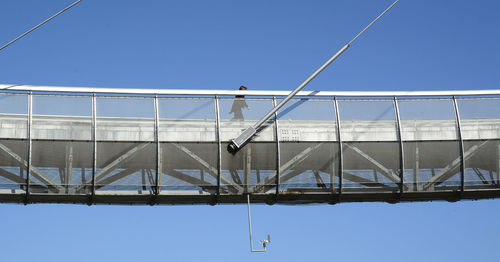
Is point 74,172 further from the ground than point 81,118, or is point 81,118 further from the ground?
point 81,118

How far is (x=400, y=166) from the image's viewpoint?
33188mm

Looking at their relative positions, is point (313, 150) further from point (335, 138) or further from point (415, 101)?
point (415, 101)

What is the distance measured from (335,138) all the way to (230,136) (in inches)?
170

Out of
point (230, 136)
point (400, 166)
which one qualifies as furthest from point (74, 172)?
A: point (400, 166)

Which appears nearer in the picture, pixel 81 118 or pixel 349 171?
pixel 81 118

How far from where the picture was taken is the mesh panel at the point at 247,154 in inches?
1275

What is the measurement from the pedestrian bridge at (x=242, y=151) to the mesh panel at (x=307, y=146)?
0.14 ft

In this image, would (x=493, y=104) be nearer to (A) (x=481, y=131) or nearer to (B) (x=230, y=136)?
(A) (x=481, y=131)

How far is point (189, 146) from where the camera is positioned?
32.0 meters

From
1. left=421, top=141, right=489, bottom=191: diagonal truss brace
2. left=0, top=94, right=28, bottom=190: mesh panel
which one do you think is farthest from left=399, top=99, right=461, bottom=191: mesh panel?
left=0, top=94, right=28, bottom=190: mesh panel

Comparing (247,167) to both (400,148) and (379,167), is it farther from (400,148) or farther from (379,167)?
(400,148)

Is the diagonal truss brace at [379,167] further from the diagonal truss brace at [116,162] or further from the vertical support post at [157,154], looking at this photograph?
the diagonal truss brace at [116,162]

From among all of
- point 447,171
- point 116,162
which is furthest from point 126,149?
point 447,171

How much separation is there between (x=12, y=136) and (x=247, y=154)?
30.6ft
